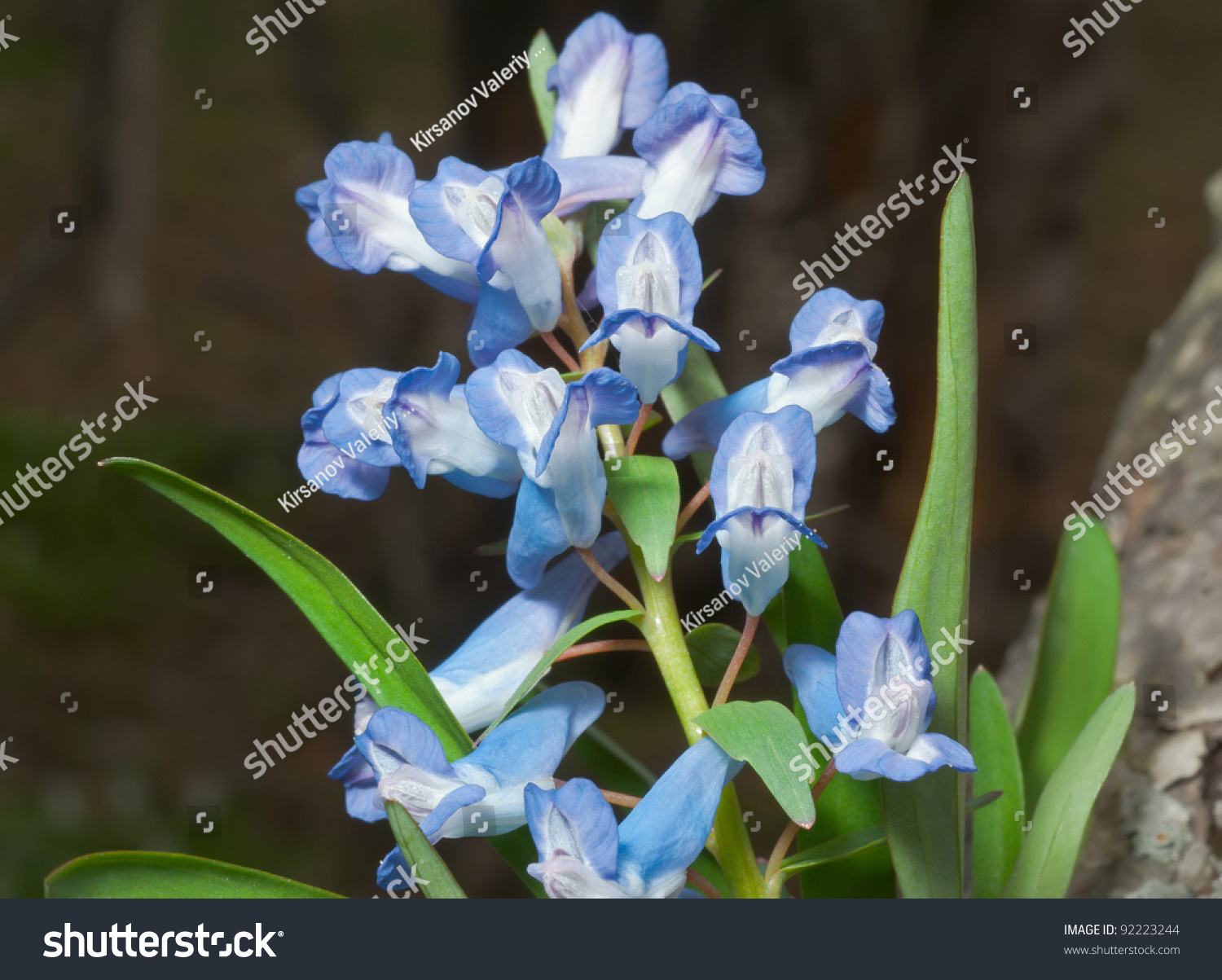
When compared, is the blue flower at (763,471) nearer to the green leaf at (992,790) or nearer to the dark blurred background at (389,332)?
the green leaf at (992,790)

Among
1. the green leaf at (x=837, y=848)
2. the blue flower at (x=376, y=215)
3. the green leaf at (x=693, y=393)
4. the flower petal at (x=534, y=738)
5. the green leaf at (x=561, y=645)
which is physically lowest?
the green leaf at (x=837, y=848)

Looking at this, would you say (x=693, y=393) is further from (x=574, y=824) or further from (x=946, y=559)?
(x=574, y=824)

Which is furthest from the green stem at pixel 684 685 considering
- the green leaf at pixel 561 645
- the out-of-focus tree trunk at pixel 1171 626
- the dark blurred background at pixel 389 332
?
the dark blurred background at pixel 389 332

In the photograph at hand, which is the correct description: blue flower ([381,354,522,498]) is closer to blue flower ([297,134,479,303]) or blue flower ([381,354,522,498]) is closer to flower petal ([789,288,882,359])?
blue flower ([297,134,479,303])

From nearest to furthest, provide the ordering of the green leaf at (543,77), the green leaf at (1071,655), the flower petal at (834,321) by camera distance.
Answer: the flower petal at (834,321), the green leaf at (543,77), the green leaf at (1071,655)

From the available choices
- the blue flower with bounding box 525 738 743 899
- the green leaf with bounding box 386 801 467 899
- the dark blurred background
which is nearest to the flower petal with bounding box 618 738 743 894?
the blue flower with bounding box 525 738 743 899

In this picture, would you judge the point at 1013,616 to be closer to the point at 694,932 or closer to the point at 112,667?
the point at 694,932

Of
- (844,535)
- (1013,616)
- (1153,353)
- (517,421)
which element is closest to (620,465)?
(517,421)
